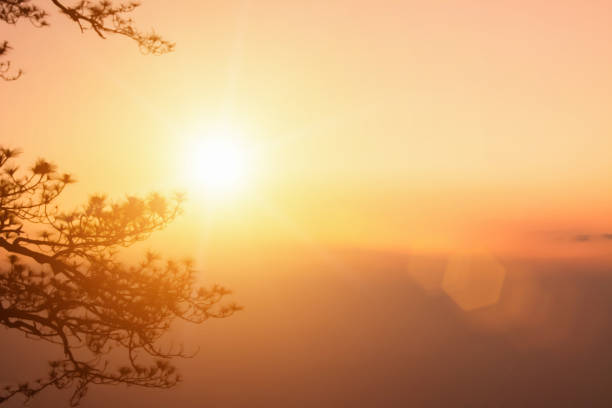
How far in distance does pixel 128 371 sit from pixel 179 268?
142 centimetres

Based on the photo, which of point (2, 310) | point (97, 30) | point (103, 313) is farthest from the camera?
point (97, 30)

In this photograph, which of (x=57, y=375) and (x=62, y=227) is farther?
(x=57, y=375)

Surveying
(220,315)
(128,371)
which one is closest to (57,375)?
(128,371)

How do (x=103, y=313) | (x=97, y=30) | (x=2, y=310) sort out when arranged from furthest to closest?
(x=97, y=30) < (x=103, y=313) < (x=2, y=310)

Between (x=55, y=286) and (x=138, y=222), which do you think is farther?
(x=138, y=222)

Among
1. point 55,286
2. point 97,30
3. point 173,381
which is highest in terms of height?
point 97,30

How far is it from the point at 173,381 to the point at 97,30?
4.68 meters

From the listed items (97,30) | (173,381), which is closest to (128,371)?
(173,381)

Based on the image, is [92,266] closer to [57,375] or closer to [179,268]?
[179,268]

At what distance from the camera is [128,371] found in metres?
5.86

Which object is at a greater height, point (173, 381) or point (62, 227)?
point (62, 227)

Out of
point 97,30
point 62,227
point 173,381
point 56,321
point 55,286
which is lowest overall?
point 173,381

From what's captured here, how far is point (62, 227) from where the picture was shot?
5590 mm

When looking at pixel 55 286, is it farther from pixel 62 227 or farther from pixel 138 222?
pixel 138 222
